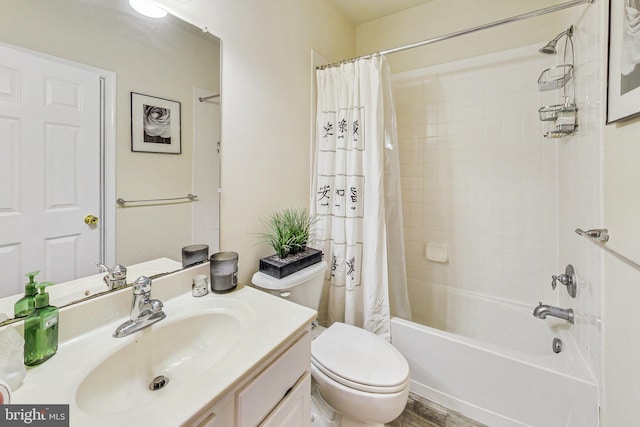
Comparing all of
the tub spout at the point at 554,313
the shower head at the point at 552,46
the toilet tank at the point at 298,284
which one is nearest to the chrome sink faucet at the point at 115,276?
the toilet tank at the point at 298,284

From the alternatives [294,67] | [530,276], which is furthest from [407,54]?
[530,276]

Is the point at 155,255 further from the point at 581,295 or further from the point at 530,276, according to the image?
the point at 530,276

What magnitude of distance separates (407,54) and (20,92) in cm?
232

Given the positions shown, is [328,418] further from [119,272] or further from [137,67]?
[137,67]

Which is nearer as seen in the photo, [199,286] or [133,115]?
[133,115]

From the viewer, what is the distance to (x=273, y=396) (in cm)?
76

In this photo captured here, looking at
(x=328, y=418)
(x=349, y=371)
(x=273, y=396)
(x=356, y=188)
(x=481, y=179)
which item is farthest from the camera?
(x=481, y=179)

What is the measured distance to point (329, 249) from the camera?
5.83ft

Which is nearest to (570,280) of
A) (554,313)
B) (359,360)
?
(554,313)

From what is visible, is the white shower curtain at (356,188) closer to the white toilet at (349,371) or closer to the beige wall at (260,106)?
the beige wall at (260,106)

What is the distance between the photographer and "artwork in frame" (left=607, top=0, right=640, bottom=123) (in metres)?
0.76

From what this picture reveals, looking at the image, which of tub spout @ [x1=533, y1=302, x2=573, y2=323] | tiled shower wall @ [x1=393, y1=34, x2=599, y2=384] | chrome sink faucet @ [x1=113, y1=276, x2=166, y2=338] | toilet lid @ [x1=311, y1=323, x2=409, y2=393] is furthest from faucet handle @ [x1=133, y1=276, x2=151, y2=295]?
tiled shower wall @ [x1=393, y1=34, x2=599, y2=384]

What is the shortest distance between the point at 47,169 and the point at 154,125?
0.36 meters

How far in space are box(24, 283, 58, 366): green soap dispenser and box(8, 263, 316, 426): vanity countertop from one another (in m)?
0.02
